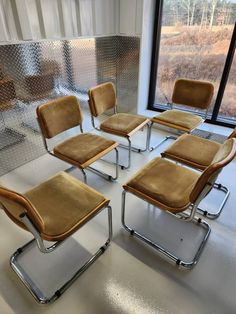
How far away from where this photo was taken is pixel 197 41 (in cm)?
263

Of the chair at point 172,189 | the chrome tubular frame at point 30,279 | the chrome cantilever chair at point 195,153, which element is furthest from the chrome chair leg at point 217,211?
the chrome tubular frame at point 30,279

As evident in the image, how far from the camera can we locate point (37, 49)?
2.07 m

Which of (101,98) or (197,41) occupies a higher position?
(197,41)

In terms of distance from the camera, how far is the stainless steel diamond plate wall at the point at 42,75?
202cm

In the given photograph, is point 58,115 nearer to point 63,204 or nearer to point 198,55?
point 63,204

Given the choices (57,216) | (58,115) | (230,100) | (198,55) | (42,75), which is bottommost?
(57,216)

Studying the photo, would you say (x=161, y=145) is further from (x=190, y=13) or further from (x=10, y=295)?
(x=10, y=295)

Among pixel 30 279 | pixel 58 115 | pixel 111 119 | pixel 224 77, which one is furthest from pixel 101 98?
pixel 30 279

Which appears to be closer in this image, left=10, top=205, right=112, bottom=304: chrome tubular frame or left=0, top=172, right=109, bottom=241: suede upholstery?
left=0, top=172, right=109, bottom=241: suede upholstery

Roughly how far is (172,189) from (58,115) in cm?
113

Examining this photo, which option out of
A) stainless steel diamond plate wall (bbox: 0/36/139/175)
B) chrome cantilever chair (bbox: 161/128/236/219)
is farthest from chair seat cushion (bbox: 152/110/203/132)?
stainless steel diamond plate wall (bbox: 0/36/139/175)

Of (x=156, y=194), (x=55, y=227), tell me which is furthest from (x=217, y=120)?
(x=55, y=227)

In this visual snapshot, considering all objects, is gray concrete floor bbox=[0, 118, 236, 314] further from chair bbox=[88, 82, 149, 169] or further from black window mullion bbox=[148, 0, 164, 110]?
black window mullion bbox=[148, 0, 164, 110]

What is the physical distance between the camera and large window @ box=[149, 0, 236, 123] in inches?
95.3
